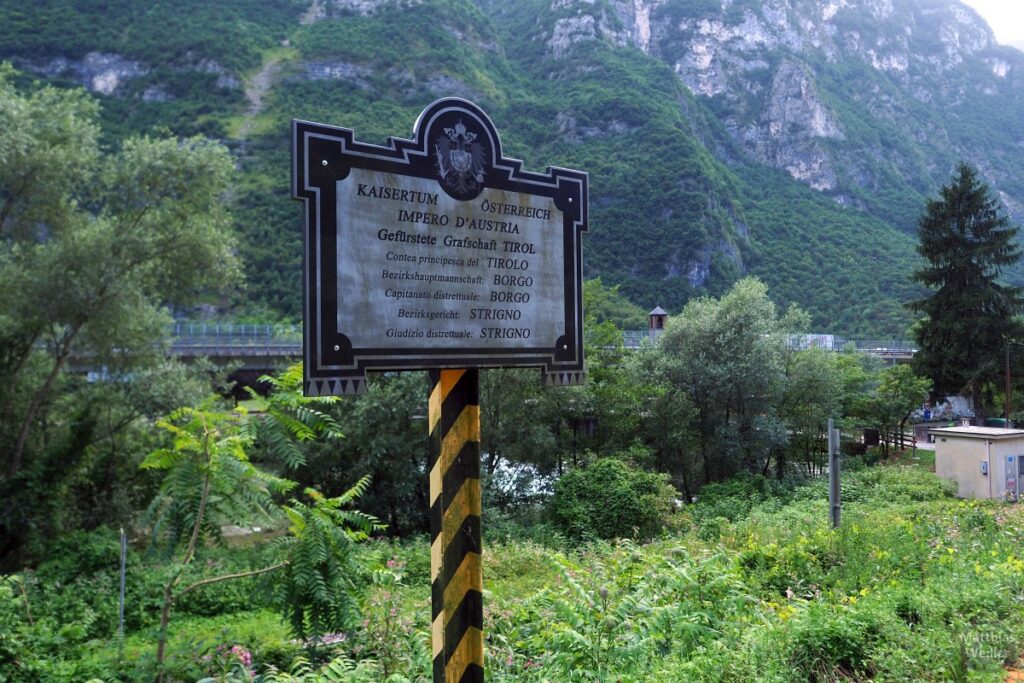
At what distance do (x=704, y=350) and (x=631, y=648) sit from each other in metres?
20.6

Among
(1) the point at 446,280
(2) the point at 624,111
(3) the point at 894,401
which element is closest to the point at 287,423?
(1) the point at 446,280

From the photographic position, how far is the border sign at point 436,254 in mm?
3354

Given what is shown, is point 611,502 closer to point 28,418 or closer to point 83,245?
point 83,245

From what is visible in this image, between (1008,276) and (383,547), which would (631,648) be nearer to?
(383,547)

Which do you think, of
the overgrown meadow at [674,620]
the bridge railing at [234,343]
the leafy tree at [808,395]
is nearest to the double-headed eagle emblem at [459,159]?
the overgrown meadow at [674,620]

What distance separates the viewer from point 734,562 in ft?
27.3

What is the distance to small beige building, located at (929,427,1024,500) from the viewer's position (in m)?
18.4

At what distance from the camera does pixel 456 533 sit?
384cm

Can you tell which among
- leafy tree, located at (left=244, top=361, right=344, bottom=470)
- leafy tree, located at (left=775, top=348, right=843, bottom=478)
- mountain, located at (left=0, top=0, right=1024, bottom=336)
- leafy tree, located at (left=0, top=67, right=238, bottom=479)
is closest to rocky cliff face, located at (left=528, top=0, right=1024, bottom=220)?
mountain, located at (left=0, top=0, right=1024, bottom=336)

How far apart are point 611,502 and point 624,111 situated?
70.1m

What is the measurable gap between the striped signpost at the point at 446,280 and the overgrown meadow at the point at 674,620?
1.78 meters

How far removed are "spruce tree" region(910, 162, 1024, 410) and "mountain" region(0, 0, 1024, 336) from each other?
24.7m

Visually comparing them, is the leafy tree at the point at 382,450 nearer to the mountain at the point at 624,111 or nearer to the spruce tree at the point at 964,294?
the spruce tree at the point at 964,294

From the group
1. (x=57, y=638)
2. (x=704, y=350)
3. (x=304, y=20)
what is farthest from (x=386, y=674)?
(x=304, y=20)
